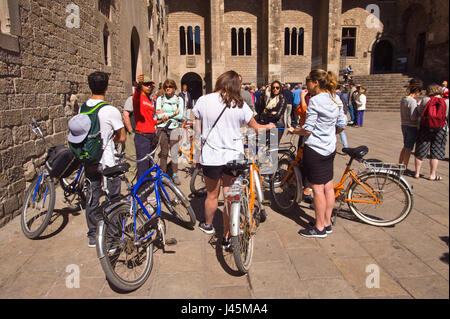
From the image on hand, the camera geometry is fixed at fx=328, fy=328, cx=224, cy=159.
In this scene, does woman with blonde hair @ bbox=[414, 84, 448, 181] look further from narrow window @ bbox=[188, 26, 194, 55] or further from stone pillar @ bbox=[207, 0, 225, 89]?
narrow window @ bbox=[188, 26, 194, 55]

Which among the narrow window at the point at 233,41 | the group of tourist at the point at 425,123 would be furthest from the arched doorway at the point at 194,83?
the group of tourist at the point at 425,123

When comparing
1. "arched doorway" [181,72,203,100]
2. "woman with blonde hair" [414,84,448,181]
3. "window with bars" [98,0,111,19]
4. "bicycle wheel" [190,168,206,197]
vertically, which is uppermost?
"window with bars" [98,0,111,19]

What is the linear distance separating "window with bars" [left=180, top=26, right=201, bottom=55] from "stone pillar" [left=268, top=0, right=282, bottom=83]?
21.5 feet

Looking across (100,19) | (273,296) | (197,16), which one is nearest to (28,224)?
(273,296)

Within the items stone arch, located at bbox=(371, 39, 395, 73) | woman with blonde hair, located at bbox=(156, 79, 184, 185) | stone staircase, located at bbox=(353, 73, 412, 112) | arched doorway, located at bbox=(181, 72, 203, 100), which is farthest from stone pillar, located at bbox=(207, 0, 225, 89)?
woman with blonde hair, located at bbox=(156, 79, 184, 185)

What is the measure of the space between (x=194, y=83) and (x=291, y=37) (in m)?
10.1

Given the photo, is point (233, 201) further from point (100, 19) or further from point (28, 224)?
point (100, 19)

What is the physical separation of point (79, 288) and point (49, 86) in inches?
163

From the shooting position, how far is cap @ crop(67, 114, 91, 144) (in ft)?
10.6

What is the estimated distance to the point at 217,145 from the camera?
10.6 feet

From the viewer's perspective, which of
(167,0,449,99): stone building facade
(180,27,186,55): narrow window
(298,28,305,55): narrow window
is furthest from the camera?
(298,28,305,55): narrow window

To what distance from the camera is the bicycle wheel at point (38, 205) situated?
3.89m

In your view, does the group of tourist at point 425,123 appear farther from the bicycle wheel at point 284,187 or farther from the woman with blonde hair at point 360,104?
the woman with blonde hair at point 360,104
